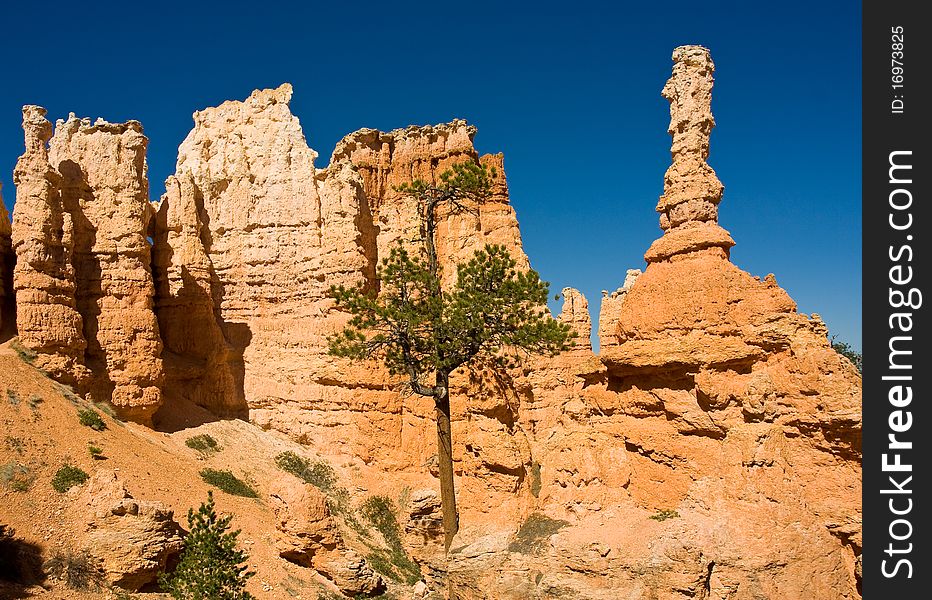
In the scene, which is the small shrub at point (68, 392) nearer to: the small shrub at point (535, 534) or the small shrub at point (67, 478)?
the small shrub at point (67, 478)

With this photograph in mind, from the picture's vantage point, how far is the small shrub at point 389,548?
24344mm

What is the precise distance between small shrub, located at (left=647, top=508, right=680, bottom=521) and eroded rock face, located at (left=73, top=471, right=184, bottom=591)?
43.8 ft

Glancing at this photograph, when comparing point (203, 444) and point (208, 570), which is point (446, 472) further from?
point (203, 444)

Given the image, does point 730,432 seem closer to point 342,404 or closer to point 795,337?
point 795,337

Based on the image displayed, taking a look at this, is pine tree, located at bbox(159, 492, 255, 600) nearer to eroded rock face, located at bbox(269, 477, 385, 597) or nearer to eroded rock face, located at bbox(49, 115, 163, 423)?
eroded rock face, located at bbox(269, 477, 385, 597)

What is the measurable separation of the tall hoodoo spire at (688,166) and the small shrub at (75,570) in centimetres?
1653

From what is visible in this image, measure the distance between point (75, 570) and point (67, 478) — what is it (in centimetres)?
443

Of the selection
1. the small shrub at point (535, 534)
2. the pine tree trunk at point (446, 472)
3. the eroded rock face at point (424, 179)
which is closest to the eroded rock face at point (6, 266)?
the eroded rock face at point (424, 179)

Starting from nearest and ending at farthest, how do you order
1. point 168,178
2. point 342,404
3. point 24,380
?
point 24,380 → point 342,404 → point 168,178

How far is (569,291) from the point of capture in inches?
1650

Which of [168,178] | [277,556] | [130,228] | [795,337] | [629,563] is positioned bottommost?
[277,556]

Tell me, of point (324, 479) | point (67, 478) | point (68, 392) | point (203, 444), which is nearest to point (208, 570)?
point (67, 478)
